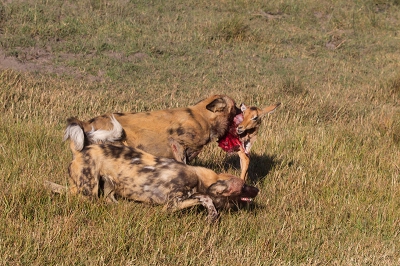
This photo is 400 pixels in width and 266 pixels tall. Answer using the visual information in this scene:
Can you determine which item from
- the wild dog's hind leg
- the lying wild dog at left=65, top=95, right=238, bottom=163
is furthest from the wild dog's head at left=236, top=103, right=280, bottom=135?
the wild dog's hind leg

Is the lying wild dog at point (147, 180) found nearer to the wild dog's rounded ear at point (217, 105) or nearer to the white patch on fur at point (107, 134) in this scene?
the white patch on fur at point (107, 134)

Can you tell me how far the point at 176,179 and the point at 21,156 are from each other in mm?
1907

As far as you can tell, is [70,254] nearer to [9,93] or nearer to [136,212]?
[136,212]

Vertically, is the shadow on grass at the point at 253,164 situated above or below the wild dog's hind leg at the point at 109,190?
below

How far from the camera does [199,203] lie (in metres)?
4.89

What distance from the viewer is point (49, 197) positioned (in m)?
4.96

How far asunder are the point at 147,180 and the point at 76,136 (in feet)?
2.34

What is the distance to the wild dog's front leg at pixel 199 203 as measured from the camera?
4.88 meters

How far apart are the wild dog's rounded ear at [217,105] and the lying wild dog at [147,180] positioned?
106 cm

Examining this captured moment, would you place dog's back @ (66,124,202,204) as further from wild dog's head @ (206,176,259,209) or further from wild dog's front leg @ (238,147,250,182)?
wild dog's front leg @ (238,147,250,182)

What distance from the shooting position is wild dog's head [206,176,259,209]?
504 cm

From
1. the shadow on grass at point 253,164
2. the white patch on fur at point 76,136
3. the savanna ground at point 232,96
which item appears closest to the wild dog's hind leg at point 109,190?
the savanna ground at point 232,96

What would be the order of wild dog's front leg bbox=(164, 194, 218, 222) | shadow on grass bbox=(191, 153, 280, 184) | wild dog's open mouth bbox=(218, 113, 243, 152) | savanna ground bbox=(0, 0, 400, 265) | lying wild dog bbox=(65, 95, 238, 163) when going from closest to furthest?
savanna ground bbox=(0, 0, 400, 265)
wild dog's front leg bbox=(164, 194, 218, 222)
lying wild dog bbox=(65, 95, 238, 163)
wild dog's open mouth bbox=(218, 113, 243, 152)
shadow on grass bbox=(191, 153, 280, 184)

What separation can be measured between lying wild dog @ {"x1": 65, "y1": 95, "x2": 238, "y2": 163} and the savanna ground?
0.59m
